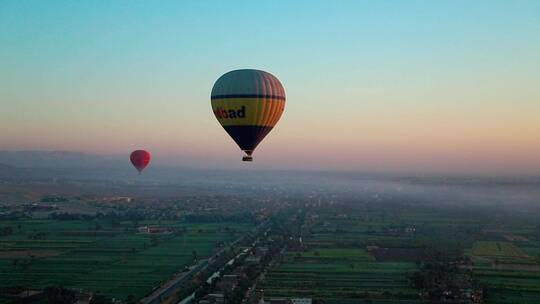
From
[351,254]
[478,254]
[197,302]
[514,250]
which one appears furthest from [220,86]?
[514,250]

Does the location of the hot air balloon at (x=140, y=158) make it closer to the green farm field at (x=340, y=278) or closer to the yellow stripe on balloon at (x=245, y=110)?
the green farm field at (x=340, y=278)

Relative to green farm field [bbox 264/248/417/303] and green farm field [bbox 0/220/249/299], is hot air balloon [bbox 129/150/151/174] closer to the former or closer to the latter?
green farm field [bbox 0/220/249/299]

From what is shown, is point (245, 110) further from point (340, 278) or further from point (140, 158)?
point (140, 158)

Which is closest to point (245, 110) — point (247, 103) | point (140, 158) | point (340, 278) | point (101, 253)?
point (247, 103)

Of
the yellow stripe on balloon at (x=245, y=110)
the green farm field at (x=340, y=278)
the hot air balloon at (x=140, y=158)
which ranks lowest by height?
the green farm field at (x=340, y=278)

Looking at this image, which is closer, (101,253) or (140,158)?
(101,253)

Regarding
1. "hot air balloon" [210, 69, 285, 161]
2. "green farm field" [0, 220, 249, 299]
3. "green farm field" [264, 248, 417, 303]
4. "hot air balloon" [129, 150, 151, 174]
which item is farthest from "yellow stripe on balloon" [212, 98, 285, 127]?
"hot air balloon" [129, 150, 151, 174]

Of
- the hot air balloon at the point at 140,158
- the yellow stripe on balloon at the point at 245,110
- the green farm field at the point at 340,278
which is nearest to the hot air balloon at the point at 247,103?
the yellow stripe on balloon at the point at 245,110

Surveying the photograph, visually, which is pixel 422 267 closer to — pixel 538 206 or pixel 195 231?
pixel 195 231
